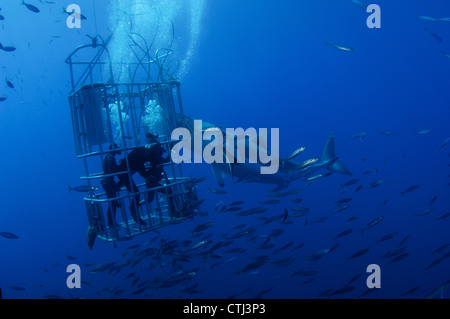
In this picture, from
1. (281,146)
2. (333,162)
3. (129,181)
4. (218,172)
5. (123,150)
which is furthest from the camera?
(281,146)

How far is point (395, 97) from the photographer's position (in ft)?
A: 239

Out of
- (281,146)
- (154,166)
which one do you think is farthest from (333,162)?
(281,146)

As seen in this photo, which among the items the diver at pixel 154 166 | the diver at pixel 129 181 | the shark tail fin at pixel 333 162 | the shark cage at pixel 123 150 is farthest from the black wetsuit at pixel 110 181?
the shark tail fin at pixel 333 162

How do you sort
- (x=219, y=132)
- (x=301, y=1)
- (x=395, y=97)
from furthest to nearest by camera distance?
(x=395, y=97) < (x=301, y=1) < (x=219, y=132)

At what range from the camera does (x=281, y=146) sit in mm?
60344

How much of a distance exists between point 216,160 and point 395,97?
76.0m

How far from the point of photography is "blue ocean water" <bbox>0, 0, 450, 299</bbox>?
50.2 ft

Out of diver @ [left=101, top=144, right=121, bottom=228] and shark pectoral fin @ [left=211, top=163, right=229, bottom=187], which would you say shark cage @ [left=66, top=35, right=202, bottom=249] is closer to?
diver @ [left=101, top=144, right=121, bottom=228]

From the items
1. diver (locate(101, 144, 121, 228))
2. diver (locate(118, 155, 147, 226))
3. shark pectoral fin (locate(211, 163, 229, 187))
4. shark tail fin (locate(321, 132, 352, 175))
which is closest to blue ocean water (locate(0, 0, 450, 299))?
shark tail fin (locate(321, 132, 352, 175))

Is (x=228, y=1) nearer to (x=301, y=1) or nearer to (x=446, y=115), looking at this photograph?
(x=301, y=1)

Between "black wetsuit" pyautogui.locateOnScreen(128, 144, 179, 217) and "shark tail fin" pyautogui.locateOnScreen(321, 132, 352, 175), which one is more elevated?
"black wetsuit" pyautogui.locateOnScreen(128, 144, 179, 217)

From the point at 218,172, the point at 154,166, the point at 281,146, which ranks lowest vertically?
the point at 281,146

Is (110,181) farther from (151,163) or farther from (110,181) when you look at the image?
(151,163)
